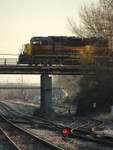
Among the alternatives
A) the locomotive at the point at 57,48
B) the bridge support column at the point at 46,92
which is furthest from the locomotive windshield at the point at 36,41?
the bridge support column at the point at 46,92

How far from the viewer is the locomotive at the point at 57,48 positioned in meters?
46.4

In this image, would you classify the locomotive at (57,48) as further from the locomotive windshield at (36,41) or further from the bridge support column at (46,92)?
the bridge support column at (46,92)

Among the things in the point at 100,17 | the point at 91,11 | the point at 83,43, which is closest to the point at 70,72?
the point at 83,43

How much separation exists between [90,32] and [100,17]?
414cm

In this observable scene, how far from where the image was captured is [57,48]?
4791 cm

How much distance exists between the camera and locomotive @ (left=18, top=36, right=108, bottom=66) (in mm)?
46375

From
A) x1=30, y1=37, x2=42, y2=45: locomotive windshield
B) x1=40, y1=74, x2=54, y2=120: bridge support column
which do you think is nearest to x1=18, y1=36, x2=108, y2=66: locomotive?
x1=30, y1=37, x2=42, y2=45: locomotive windshield

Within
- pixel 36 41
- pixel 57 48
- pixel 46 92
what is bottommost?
pixel 46 92

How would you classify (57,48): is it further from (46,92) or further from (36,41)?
(46,92)

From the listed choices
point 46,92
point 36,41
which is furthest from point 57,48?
point 46,92

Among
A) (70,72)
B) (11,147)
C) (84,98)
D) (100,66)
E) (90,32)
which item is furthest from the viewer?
(90,32)

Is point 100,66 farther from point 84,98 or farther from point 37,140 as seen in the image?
point 37,140

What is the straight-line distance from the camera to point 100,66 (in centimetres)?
4078

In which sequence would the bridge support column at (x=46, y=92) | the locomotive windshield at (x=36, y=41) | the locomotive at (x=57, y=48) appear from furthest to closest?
1. the locomotive windshield at (x=36, y=41)
2. the locomotive at (x=57, y=48)
3. the bridge support column at (x=46, y=92)
